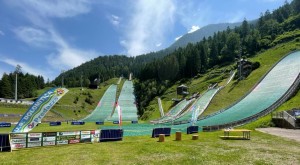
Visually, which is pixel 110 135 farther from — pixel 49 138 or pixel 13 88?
pixel 13 88

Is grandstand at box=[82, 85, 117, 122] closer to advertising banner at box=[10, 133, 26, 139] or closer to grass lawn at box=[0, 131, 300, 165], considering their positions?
advertising banner at box=[10, 133, 26, 139]

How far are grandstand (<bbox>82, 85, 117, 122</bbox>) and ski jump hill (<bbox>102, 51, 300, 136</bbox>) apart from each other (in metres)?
41.3

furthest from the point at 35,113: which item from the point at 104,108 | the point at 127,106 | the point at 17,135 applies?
the point at 104,108

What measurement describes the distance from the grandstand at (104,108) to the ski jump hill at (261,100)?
41295 mm

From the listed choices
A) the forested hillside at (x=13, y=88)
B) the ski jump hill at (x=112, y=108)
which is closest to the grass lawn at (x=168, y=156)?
the ski jump hill at (x=112, y=108)

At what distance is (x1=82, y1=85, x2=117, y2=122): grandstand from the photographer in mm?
112644

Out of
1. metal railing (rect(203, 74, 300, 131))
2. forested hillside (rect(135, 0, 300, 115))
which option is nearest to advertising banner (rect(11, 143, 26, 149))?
metal railing (rect(203, 74, 300, 131))

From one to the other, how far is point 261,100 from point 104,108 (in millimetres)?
84883

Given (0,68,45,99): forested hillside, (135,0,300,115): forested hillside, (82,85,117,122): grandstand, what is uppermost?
(135,0,300,115): forested hillside

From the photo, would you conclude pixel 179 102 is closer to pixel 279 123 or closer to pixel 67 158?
pixel 279 123

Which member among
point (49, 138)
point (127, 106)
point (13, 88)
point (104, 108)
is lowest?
point (104, 108)

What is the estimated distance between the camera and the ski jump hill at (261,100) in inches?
2195

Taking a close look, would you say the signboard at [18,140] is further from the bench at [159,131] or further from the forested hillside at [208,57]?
the forested hillside at [208,57]

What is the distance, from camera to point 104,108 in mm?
137625
